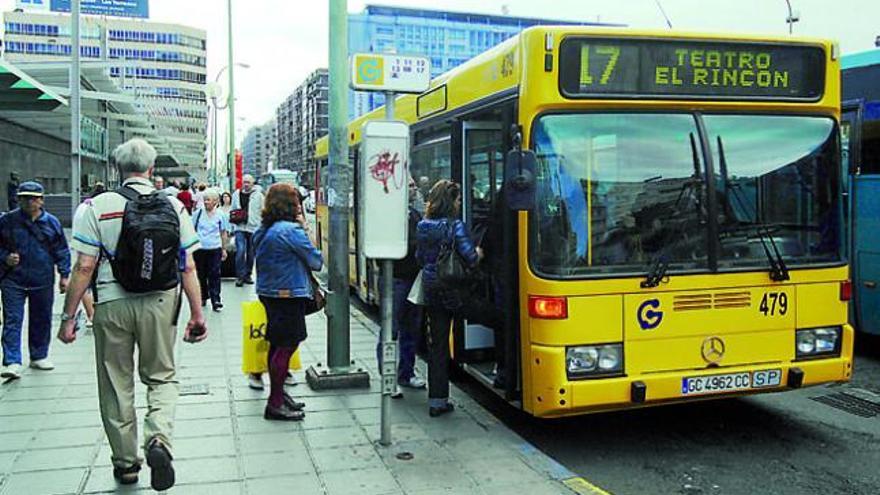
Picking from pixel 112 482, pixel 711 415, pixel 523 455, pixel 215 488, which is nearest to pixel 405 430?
pixel 523 455

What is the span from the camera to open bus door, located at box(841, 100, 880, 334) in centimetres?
877

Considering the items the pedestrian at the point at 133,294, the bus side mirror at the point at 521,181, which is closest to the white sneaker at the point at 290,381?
the pedestrian at the point at 133,294

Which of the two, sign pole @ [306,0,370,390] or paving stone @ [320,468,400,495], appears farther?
sign pole @ [306,0,370,390]

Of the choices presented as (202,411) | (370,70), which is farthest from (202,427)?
(370,70)

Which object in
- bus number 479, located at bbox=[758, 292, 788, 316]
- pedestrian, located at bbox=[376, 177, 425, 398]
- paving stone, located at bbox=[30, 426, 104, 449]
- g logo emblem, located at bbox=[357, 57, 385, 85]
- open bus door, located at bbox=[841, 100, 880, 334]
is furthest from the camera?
open bus door, located at bbox=[841, 100, 880, 334]

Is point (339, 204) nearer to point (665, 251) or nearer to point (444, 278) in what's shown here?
point (444, 278)

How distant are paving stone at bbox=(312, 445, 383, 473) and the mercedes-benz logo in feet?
7.56

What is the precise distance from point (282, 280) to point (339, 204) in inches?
50.2

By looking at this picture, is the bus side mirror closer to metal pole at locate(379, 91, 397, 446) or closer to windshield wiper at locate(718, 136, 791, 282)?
metal pole at locate(379, 91, 397, 446)

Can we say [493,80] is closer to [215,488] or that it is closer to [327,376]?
[327,376]

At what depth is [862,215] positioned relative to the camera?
890cm

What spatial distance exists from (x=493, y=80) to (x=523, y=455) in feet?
9.06

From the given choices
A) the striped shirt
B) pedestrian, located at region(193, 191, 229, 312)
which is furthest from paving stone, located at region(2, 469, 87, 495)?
pedestrian, located at region(193, 191, 229, 312)

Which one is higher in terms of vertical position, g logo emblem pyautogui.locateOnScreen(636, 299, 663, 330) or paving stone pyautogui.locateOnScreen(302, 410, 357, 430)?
g logo emblem pyautogui.locateOnScreen(636, 299, 663, 330)
